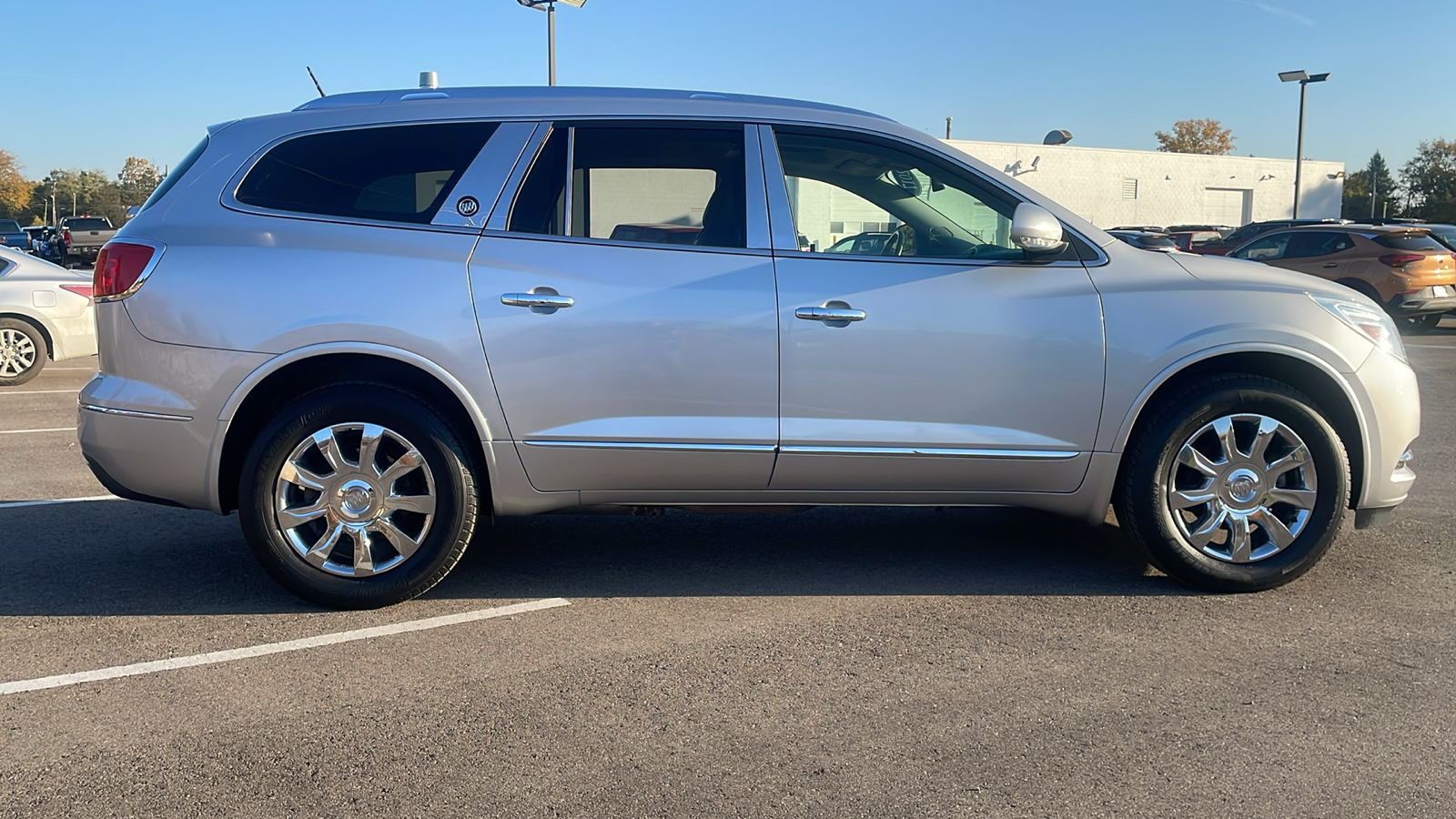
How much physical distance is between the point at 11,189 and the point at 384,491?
131646mm

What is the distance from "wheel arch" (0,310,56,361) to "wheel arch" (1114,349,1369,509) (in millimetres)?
10732

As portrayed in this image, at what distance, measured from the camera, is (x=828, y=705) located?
340 centimetres

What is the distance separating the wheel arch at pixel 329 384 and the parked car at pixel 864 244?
151cm

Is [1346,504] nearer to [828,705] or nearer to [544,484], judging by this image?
[828,705]

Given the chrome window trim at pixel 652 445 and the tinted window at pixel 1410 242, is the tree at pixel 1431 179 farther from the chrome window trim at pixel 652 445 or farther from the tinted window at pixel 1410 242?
the chrome window trim at pixel 652 445

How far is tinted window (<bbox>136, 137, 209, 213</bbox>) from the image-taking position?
4.33 m

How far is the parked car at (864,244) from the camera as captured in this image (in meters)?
A: 4.42

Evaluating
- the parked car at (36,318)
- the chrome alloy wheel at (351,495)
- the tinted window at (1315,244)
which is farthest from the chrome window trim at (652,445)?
the tinted window at (1315,244)

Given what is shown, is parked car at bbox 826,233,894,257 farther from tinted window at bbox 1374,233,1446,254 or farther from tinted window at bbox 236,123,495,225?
tinted window at bbox 1374,233,1446,254

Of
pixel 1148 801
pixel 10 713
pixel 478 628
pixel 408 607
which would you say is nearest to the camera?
pixel 1148 801

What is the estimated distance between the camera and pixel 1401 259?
1686 centimetres

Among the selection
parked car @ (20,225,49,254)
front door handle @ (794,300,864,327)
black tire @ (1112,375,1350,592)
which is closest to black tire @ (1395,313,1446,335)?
black tire @ (1112,375,1350,592)

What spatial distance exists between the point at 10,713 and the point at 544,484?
71.0 inches

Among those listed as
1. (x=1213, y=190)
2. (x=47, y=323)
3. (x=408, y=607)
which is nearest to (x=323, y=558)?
(x=408, y=607)
